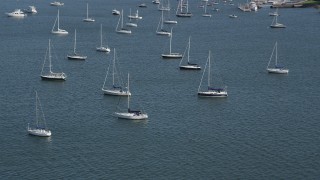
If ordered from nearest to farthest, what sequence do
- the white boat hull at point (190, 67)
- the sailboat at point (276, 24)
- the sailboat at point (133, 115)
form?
the sailboat at point (133, 115), the white boat hull at point (190, 67), the sailboat at point (276, 24)

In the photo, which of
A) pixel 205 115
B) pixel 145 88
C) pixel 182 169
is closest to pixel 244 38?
pixel 145 88

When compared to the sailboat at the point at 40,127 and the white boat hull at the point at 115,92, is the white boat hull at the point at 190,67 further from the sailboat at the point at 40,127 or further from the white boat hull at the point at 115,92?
the sailboat at the point at 40,127

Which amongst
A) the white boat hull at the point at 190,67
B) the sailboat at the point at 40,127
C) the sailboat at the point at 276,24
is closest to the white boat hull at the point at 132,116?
the sailboat at the point at 40,127

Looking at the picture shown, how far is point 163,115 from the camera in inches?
3711

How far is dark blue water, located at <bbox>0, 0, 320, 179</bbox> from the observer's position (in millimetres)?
76125

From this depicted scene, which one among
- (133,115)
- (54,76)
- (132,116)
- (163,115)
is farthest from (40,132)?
(54,76)

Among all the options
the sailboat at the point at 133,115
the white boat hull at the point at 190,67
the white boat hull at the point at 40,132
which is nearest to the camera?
the white boat hull at the point at 40,132

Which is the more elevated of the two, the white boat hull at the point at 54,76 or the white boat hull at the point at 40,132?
the white boat hull at the point at 54,76

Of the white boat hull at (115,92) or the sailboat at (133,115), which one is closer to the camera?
the sailboat at (133,115)

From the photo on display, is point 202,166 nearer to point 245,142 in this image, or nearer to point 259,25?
point 245,142

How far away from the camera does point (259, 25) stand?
608 feet

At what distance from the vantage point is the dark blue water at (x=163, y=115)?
250ft

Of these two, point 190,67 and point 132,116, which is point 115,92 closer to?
point 132,116

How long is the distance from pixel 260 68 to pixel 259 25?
60.8 metres
